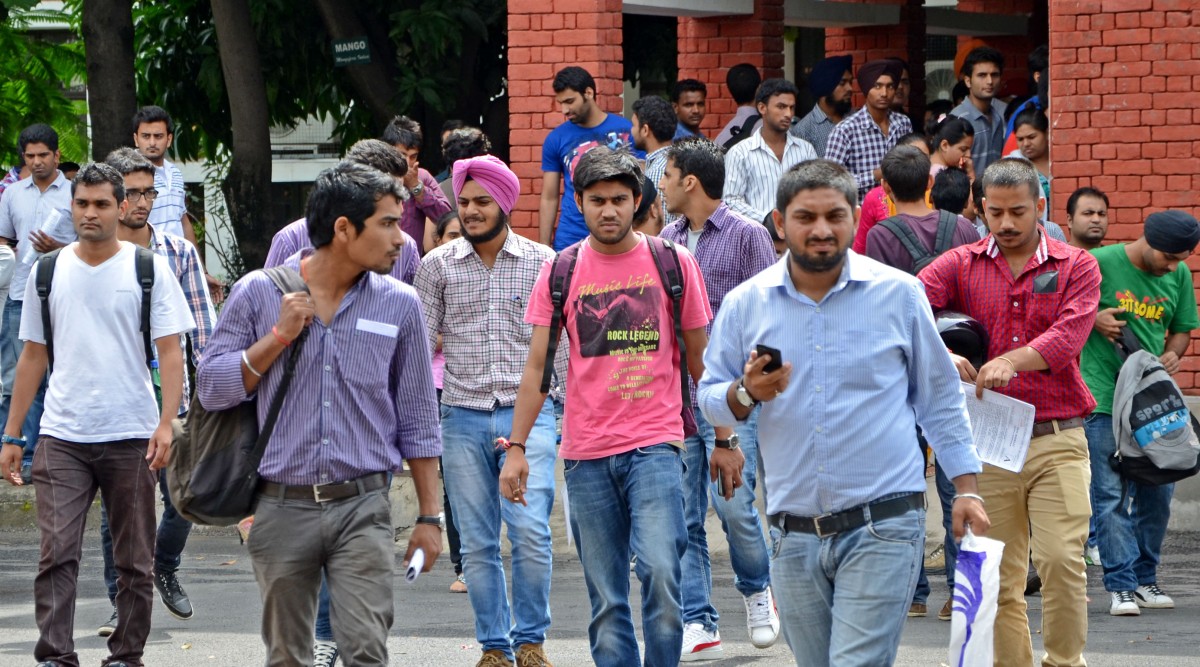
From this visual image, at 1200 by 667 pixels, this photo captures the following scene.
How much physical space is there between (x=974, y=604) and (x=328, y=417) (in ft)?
6.51

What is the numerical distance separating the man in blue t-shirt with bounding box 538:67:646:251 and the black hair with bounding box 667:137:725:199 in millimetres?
3846

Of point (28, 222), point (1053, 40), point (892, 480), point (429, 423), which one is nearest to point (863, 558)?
point (892, 480)

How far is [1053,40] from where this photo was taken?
1188cm

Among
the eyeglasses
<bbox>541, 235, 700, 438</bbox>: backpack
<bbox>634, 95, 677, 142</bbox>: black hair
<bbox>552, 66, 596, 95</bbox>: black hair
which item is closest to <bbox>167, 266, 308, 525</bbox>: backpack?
<bbox>541, 235, 700, 438</bbox>: backpack

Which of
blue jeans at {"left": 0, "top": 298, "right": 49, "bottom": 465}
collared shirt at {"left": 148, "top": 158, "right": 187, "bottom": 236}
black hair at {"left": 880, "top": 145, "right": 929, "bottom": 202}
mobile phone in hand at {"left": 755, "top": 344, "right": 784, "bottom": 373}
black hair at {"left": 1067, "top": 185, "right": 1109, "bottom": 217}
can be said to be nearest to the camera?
mobile phone in hand at {"left": 755, "top": 344, "right": 784, "bottom": 373}

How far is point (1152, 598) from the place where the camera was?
30.2 feet

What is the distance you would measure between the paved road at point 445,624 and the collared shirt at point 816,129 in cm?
371

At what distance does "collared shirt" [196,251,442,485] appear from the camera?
18.4ft

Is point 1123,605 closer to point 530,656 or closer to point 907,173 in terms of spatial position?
point 907,173

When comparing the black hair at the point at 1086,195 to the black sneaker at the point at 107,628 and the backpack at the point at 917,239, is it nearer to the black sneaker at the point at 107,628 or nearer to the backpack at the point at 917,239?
the backpack at the point at 917,239

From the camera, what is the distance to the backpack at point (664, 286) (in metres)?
6.79

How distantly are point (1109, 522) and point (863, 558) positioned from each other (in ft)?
14.3

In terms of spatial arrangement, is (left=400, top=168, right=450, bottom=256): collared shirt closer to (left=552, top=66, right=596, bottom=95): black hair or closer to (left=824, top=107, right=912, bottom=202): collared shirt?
(left=552, top=66, right=596, bottom=95): black hair

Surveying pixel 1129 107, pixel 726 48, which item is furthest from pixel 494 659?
pixel 726 48
